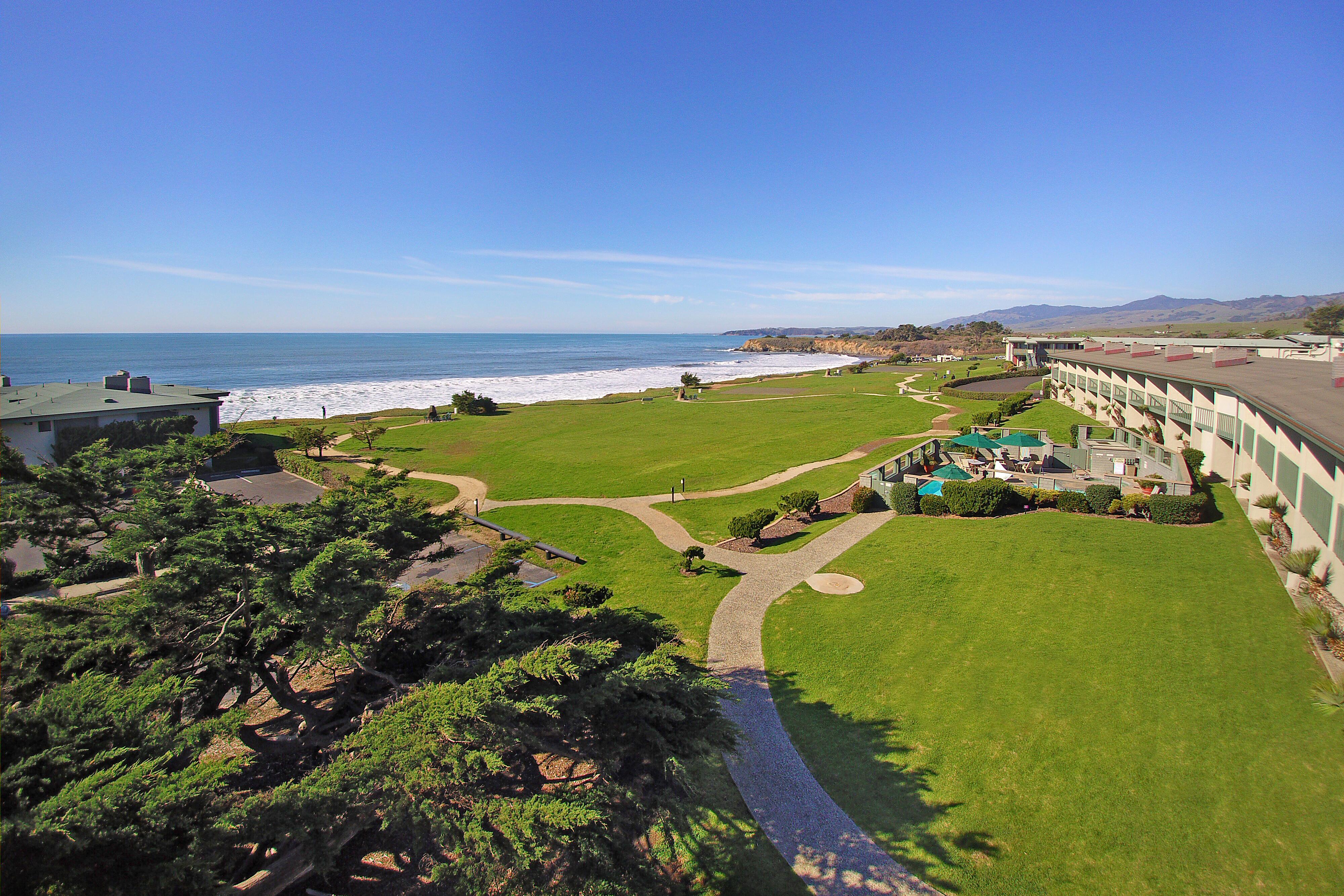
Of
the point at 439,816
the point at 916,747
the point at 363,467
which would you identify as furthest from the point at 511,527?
the point at 439,816

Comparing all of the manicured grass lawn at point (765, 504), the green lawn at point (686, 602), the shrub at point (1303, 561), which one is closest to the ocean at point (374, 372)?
the green lawn at point (686, 602)

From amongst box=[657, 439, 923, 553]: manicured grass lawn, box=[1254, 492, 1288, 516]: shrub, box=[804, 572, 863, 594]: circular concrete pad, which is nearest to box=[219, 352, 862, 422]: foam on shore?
box=[657, 439, 923, 553]: manicured grass lawn

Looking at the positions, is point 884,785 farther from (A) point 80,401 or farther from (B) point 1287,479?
(A) point 80,401

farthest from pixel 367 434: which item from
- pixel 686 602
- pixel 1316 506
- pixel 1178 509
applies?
pixel 1316 506

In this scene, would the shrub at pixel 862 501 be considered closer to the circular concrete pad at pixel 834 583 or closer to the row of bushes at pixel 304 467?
the circular concrete pad at pixel 834 583

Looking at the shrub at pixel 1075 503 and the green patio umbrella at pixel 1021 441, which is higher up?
the green patio umbrella at pixel 1021 441

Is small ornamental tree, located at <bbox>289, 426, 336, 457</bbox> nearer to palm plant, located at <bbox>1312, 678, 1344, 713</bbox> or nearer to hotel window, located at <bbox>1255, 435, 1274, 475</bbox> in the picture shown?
palm plant, located at <bbox>1312, 678, 1344, 713</bbox>
